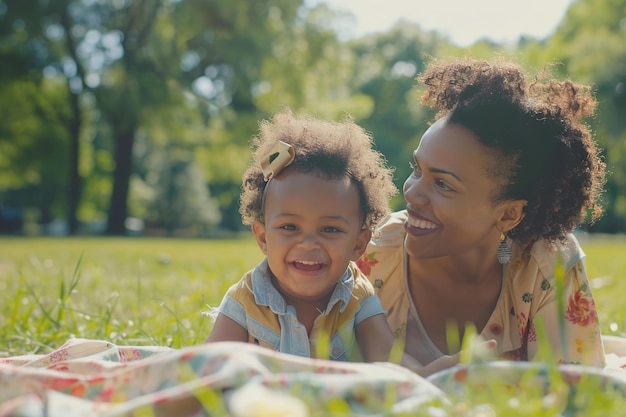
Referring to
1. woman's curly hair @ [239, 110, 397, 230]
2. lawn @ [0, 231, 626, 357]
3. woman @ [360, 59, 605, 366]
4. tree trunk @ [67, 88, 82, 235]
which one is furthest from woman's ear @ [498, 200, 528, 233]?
tree trunk @ [67, 88, 82, 235]

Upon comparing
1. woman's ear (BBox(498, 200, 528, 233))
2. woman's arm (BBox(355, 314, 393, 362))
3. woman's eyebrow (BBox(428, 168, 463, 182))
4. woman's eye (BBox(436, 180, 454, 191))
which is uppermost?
woman's eyebrow (BBox(428, 168, 463, 182))

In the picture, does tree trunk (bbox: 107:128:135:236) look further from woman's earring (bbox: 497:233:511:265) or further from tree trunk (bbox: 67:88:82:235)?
woman's earring (bbox: 497:233:511:265)

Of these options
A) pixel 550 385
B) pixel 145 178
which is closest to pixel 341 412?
pixel 550 385

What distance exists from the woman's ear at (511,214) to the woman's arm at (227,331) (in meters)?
1.16

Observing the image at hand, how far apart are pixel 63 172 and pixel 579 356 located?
27.4m

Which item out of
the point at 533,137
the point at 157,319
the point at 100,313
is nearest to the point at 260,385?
the point at 533,137

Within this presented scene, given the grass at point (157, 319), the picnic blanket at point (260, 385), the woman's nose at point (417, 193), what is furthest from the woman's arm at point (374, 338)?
the picnic blanket at point (260, 385)

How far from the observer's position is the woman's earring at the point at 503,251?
3.21 metres

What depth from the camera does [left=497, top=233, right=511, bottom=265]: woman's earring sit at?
321cm

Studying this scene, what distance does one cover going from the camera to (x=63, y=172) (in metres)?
28.2

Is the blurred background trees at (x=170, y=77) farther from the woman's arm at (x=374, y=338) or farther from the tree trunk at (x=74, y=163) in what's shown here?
the woman's arm at (x=374, y=338)

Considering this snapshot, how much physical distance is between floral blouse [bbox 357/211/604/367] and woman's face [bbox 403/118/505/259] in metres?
0.31

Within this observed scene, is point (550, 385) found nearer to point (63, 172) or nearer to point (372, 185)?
point (372, 185)

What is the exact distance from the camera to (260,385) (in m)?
1.50
